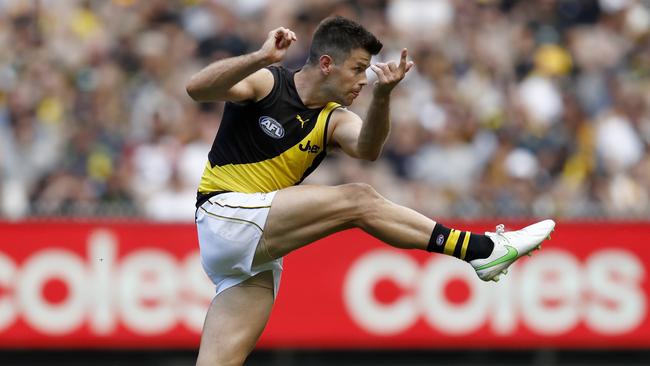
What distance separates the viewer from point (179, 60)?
14.9m

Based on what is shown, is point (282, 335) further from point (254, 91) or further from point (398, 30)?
point (254, 91)

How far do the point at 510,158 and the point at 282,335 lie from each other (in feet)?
10.3

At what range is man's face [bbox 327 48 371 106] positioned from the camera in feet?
27.2

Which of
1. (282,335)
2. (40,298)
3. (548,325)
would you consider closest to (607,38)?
(548,325)

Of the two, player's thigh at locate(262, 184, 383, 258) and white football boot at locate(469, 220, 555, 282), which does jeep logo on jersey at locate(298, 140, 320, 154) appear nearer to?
player's thigh at locate(262, 184, 383, 258)

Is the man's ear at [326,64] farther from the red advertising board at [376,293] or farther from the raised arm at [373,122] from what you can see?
the red advertising board at [376,293]

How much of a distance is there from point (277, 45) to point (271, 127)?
856mm

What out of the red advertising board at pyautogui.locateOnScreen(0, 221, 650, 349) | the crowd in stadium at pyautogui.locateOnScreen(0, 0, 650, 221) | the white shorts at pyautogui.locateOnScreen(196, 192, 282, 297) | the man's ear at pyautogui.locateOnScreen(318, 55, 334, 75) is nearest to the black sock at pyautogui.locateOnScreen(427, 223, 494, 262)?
the white shorts at pyautogui.locateOnScreen(196, 192, 282, 297)

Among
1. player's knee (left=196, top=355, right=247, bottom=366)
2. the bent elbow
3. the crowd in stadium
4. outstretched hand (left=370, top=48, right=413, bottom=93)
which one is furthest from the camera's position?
the crowd in stadium

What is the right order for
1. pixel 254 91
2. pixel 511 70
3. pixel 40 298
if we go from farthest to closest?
1. pixel 511 70
2. pixel 40 298
3. pixel 254 91

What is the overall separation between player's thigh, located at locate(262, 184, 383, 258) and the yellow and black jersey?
0.24 meters

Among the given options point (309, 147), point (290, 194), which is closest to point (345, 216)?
→ point (290, 194)

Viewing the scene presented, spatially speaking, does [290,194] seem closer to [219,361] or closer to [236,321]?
[236,321]

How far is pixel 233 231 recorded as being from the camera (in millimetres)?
8352
